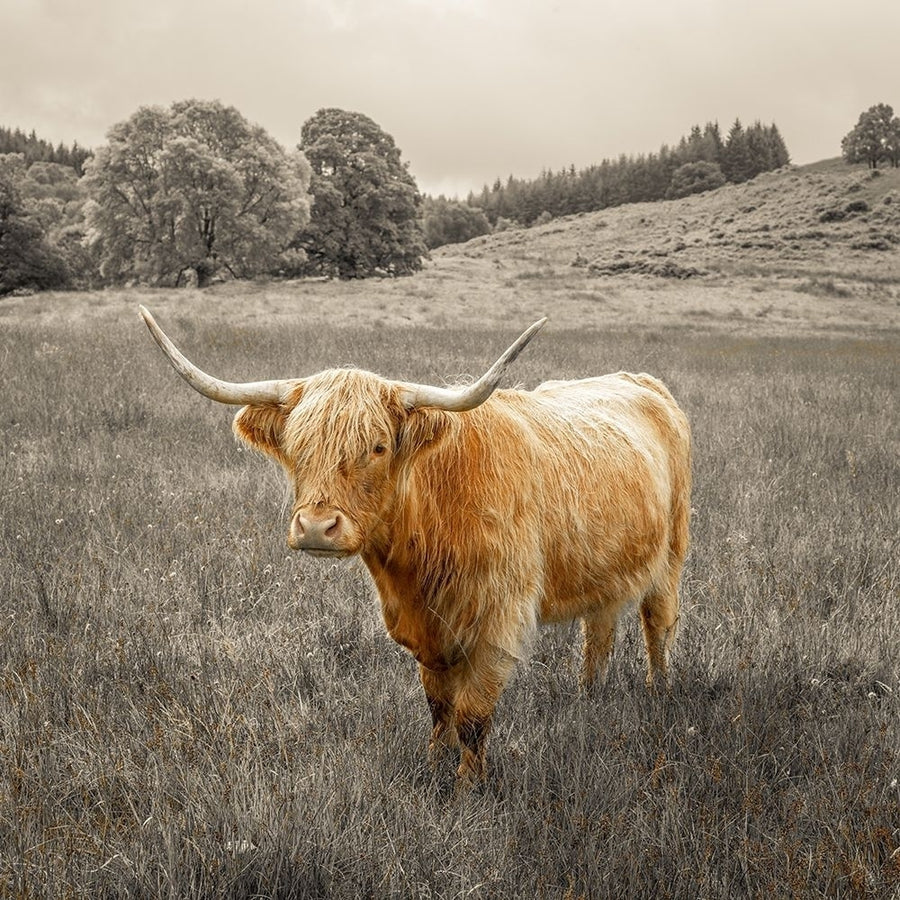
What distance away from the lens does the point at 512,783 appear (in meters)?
2.66

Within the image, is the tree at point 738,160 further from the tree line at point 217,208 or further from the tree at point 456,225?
the tree line at point 217,208

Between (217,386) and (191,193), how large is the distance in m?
38.7

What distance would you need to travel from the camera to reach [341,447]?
2244 mm

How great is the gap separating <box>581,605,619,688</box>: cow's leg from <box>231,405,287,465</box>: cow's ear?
5.88ft

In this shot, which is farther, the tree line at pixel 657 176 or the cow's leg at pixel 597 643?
the tree line at pixel 657 176

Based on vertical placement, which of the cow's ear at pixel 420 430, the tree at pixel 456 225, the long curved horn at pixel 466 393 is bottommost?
the cow's ear at pixel 420 430

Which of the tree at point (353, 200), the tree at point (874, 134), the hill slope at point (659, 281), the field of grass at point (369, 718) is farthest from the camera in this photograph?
the tree at point (874, 134)

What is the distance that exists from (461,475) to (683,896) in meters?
1.49

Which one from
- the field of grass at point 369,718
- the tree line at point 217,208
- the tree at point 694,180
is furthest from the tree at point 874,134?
the field of grass at point 369,718

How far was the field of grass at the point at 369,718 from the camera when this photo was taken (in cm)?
204

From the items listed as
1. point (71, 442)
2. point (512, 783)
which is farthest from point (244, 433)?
point (71, 442)

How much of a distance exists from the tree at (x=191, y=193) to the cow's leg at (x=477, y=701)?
1513 inches

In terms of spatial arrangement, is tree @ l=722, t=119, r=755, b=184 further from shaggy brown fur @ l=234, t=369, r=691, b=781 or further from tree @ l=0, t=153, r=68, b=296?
shaggy brown fur @ l=234, t=369, r=691, b=781

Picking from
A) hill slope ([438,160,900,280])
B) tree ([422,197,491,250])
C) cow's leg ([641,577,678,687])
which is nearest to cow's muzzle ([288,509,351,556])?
cow's leg ([641,577,678,687])
